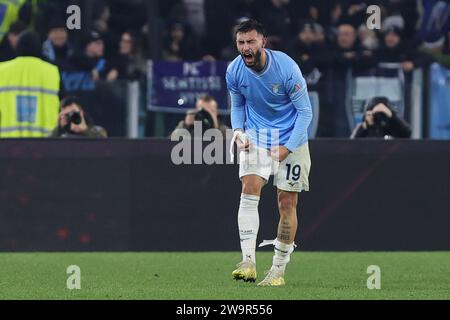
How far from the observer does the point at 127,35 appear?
1770 cm

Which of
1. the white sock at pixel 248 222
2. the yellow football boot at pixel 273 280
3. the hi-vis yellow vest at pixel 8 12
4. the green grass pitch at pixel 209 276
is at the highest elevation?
the hi-vis yellow vest at pixel 8 12

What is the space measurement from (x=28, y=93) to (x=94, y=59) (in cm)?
140

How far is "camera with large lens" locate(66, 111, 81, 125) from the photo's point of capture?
1565cm

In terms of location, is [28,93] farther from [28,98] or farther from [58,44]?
[58,44]

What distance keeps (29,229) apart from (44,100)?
1865 millimetres

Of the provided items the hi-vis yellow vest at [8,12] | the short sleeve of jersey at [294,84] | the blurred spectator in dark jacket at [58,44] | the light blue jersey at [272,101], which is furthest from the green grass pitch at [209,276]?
the hi-vis yellow vest at [8,12]

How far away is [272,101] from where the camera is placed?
11.1m

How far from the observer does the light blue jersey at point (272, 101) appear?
11.0 meters

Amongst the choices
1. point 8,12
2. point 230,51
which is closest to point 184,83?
point 230,51

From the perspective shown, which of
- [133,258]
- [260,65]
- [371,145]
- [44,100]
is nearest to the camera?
[260,65]

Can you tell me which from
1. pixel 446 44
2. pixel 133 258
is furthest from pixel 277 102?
pixel 446 44

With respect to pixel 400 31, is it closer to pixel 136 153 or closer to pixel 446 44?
pixel 446 44

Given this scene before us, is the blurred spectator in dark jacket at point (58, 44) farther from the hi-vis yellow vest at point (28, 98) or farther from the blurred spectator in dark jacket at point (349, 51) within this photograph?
the blurred spectator in dark jacket at point (349, 51)

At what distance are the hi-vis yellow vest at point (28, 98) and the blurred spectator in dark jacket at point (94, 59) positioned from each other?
80cm
